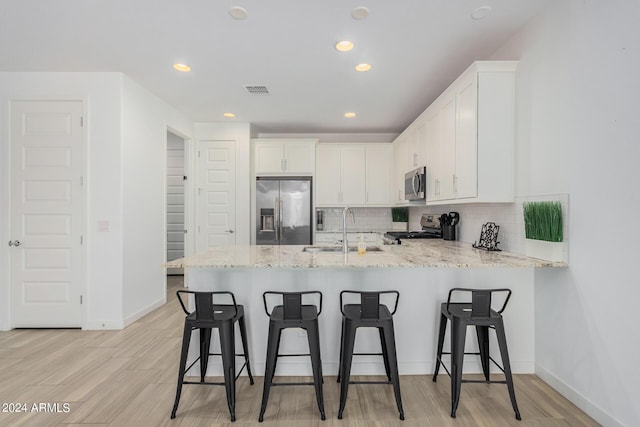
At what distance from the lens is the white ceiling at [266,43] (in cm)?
226

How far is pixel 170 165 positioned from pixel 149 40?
12.3ft

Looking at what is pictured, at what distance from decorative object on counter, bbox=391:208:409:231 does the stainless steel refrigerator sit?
1.62 metres

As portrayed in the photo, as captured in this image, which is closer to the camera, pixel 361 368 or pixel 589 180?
pixel 589 180

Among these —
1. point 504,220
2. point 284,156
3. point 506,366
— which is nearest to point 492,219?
point 504,220

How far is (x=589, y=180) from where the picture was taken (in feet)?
6.31

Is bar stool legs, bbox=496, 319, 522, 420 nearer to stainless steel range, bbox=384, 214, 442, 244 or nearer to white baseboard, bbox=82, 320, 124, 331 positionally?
stainless steel range, bbox=384, 214, 442, 244

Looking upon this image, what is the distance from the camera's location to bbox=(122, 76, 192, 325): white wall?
3.51 m

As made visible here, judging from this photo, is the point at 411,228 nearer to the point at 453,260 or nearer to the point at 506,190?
the point at 506,190

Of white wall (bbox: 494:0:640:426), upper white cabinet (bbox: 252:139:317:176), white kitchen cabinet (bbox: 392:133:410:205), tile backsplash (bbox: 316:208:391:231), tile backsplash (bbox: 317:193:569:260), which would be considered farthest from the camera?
tile backsplash (bbox: 316:208:391:231)

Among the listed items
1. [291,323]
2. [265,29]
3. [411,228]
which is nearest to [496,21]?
[265,29]

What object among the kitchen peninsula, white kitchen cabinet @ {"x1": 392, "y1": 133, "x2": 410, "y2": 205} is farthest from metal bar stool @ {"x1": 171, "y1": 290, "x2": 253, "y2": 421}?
white kitchen cabinet @ {"x1": 392, "y1": 133, "x2": 410, "y2": 205}

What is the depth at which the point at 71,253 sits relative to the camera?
340 centimetres

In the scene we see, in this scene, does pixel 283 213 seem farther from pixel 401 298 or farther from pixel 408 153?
pixel 401 298

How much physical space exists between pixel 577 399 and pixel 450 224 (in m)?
2.12
